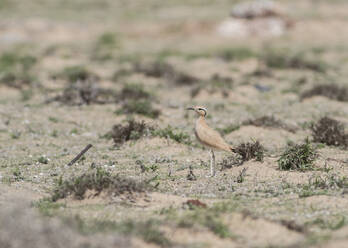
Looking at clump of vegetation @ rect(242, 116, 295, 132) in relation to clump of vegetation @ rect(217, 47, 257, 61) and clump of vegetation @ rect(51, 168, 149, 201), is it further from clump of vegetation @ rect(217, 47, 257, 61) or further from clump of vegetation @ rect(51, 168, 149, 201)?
clump of vegetation @ rect(217, 47, 257, 61)

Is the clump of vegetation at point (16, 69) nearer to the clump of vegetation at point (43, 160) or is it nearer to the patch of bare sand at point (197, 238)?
the clump of vegetation at point (43, 160)

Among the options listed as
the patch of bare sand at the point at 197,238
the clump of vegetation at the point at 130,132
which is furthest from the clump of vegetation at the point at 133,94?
the patch of bare sand at the point at 197,238

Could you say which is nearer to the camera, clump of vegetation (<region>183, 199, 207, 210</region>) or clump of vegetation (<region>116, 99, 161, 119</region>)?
clump of vegetation (<region>183, 199, 207, 210</region>)

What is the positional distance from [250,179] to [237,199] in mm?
1053

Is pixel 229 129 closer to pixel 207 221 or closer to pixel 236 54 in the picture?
pixel 207 221

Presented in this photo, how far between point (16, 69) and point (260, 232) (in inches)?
687

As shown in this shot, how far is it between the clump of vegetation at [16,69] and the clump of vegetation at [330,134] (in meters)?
10.5

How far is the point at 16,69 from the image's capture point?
21.1 meters

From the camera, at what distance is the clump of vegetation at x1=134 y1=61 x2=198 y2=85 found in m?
18.3

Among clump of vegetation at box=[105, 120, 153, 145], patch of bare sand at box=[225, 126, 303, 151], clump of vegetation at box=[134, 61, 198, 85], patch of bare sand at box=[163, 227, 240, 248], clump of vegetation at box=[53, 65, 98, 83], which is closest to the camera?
patch of bare sand at box=[163, 227, 240, 248]

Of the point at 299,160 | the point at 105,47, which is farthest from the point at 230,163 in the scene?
the point at 105,47

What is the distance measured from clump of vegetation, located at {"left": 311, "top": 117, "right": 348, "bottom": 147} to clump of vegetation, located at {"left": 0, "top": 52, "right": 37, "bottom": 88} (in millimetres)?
Result: 10470

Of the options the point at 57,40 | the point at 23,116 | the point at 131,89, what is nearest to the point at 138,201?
the point at 23,116

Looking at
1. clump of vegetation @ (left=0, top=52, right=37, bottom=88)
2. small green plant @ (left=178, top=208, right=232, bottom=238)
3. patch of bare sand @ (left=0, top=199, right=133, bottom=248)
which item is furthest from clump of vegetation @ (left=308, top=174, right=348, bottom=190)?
clump of vegetation @ (left=0, top=52, right=37, bottom=88)
